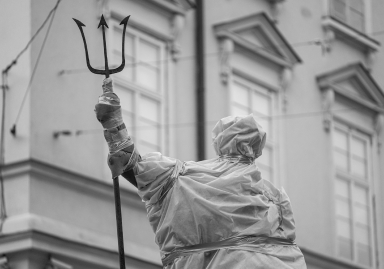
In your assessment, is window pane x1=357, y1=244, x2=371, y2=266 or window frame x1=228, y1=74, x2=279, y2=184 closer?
window frame x1=228, y1=74, x2=279, y2=184

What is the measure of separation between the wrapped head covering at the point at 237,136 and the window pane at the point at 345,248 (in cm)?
1291

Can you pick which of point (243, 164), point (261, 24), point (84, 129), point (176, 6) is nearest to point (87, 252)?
point (84, 129)

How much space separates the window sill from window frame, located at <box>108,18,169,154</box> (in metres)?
4.15

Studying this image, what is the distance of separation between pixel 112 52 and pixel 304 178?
4412 mm

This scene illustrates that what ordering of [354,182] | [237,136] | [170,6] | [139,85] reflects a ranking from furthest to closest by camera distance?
[354,182] → [170,6] → [139,85] → [237,136]

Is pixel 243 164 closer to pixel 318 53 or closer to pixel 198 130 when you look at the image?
pixel 198 130

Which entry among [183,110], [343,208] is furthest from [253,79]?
[343,208]

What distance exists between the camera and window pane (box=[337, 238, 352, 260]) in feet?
61.8

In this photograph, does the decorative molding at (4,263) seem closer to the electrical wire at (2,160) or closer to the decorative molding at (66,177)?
the electrical wire at (2,160)

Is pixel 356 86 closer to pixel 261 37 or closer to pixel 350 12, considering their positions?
pixel 350 12

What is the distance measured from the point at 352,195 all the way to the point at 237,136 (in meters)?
13.5

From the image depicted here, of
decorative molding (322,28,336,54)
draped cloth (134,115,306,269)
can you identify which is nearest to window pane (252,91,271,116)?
decorative molding (322,28,336,54)

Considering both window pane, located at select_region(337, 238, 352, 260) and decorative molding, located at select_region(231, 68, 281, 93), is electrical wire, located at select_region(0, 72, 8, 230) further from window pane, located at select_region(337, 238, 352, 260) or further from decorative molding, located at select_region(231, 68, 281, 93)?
window pane, located at select_region(337, 238, 352, 260)

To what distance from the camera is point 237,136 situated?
6.03 meters
